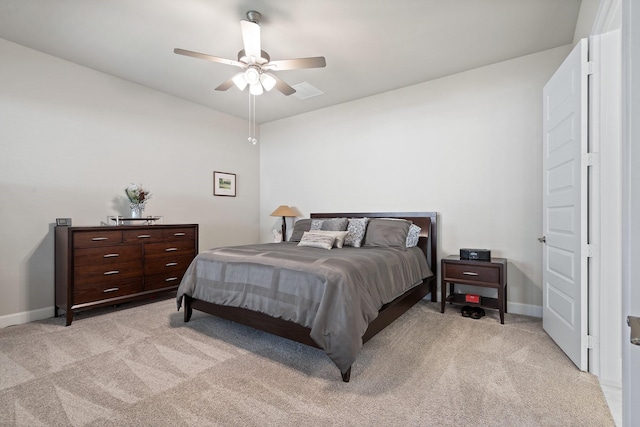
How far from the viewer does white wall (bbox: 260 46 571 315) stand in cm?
330

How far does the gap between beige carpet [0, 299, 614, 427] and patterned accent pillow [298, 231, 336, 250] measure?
3.75 ft

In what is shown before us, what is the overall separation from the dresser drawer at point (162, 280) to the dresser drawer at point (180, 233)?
47 cm

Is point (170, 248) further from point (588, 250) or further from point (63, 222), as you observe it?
point (588, 250)

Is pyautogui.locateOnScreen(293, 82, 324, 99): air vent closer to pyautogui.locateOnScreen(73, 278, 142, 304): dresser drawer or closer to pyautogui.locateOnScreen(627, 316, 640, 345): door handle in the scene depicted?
pyautogui.locateOnScreen(73, 278, 142, 304): dresser drawer

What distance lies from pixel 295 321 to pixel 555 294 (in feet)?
7.20

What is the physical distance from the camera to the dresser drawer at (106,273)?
121 inches

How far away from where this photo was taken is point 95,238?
125 inches

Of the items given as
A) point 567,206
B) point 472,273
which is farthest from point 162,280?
point 567,206

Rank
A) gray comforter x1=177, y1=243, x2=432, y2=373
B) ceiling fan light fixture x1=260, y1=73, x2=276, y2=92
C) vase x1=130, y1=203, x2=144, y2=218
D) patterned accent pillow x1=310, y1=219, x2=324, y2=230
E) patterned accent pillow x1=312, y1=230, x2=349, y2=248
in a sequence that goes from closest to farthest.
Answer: gray comforter x1=177, y1=243, x2=432, y2=373 < ceiling fan light fixture x1=260, y1=73, x2=276, y2=92 < patterned accent pillow x1=312, y1=230, x2=349, y2=248 < vase x1=130, y1=203, x2=144, y2=218 < patterned accent pillow x1=310, y1=219, x2=324, y2=230

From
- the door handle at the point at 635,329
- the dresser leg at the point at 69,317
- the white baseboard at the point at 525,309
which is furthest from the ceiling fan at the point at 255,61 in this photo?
the white baseboard at the point at 525,309

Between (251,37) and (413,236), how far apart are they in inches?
107

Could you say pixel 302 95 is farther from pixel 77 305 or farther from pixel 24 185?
pixel 77 305

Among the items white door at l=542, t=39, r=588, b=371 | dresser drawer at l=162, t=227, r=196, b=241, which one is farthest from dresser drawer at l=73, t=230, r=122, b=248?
white door at l=542, t=39, r=588, b=371

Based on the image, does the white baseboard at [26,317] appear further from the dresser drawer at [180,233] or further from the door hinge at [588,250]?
the door hinge at [588,250]
